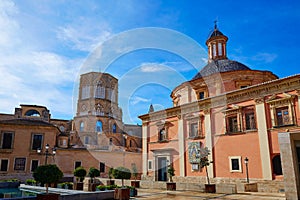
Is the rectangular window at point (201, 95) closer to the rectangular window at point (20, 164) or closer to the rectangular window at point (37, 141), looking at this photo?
the rectangular window at point (37, 141)

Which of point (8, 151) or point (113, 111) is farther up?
point (113, 111)

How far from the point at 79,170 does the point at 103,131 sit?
Answer: 76.2 ft

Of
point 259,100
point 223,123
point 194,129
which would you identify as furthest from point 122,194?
point 259,100

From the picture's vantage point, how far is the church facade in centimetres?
1612

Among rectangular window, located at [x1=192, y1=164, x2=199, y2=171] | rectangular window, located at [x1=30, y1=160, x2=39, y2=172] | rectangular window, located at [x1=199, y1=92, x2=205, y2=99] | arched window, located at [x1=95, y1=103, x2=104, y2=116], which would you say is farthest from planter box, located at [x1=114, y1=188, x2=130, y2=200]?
arched window, located at [x1=95, y1=103, x2=104, y2=116]

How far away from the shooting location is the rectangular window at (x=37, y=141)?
1116 inches

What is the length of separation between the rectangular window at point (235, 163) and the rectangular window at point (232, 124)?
6.71ft

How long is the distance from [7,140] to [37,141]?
3.13m

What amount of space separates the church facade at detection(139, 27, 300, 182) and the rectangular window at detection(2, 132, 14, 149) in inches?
603

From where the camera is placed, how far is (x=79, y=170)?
61.9ft

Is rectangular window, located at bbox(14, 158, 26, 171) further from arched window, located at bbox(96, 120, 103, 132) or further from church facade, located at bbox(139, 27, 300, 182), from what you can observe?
arched window, located at bbox(96, 120, 103, 132)

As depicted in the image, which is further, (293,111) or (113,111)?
(113,111)

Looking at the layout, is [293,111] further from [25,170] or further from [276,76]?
[25,170]

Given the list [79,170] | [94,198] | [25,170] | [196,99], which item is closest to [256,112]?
[196,99]
